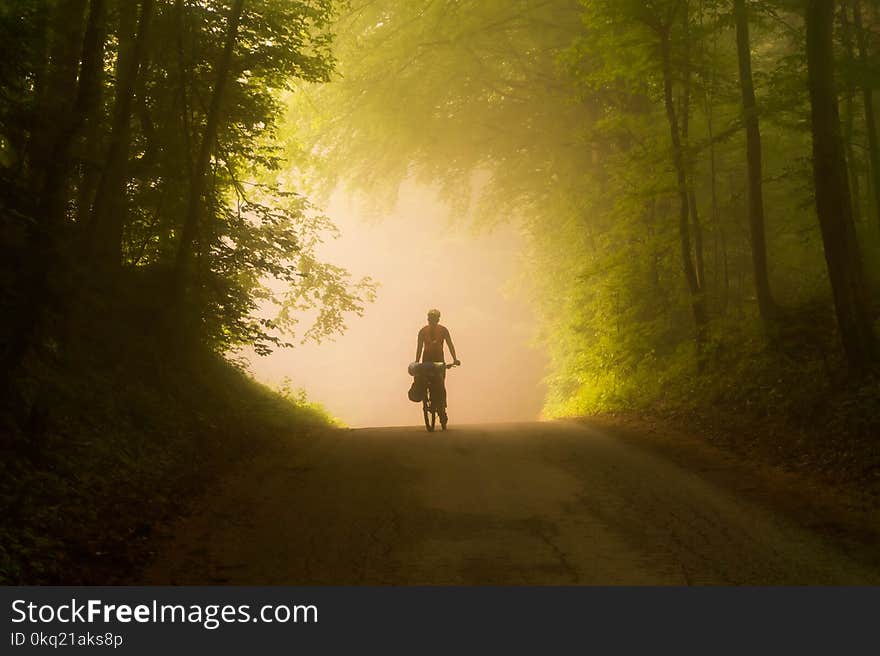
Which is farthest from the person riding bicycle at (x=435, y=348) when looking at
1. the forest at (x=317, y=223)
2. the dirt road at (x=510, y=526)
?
the dirt road at (x=510, y=526)

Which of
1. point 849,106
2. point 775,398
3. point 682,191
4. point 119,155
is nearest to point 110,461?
point 119,155

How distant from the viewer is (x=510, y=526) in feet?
24.4

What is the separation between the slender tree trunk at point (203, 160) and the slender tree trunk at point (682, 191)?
7477mm

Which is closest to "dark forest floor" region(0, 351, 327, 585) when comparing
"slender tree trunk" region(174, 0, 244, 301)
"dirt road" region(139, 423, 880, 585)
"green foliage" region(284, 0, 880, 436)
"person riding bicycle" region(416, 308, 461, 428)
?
"dirt road" region(139, 423, 880, 585)

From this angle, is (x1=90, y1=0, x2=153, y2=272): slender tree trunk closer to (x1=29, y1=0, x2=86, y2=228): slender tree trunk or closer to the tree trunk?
(x1=29, y1=0, x2=86, y2=228): slender tree trunk

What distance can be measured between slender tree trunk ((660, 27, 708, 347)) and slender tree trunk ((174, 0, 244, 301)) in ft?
24.5

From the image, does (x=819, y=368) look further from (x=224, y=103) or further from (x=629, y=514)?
(x=224, y=103)

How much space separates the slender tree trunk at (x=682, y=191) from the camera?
577 inches

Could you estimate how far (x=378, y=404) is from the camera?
9581 centimetres

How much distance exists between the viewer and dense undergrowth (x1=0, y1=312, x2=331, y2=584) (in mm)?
6441

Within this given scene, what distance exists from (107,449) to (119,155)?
4.23 metres

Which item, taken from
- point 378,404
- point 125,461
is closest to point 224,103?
point 125,461

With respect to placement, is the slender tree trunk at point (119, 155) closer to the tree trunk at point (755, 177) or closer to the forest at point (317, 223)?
the forest at point (317, 223)

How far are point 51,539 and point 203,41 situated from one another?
9197mm
